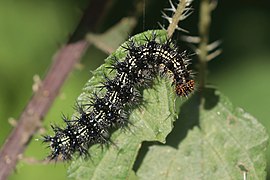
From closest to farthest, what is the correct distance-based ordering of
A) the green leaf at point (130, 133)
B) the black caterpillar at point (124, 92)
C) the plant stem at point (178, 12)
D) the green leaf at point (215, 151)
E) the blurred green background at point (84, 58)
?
1. the plant stem at point (178, 12)
2. the green leaf at point (130, 133)
3. the black caterpillar at point (124, 92)
4. the green leaf at point (215, 151)
5. the blurred green background at point (84, 58)

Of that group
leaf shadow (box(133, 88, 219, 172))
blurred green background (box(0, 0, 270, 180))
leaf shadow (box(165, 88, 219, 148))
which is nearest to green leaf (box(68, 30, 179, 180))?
leaf shadow (box(133, 88, 219, 172))

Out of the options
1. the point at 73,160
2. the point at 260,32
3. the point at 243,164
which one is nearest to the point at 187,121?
the point at 243,164

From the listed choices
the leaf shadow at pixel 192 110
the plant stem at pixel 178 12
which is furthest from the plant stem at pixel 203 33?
the plant stem at pixel 178 12

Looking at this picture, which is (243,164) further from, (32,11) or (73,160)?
(32,11)

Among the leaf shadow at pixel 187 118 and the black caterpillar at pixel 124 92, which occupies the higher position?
the black caterpillar at pixel 124 92

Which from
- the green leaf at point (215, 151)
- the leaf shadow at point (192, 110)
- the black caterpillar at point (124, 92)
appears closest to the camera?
the black caterpillar at point (124, 92)

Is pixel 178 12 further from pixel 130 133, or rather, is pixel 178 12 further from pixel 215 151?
pixel 215 151

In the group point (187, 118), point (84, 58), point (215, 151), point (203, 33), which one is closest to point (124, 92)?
point (187, 118)

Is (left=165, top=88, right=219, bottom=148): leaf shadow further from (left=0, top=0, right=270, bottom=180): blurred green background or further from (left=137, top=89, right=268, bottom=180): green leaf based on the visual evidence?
(left=0, top=0, right=270, bottom=180): blurred green background

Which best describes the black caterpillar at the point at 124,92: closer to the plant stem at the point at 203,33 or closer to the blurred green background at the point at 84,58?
the plant stem at the point at 203,33
